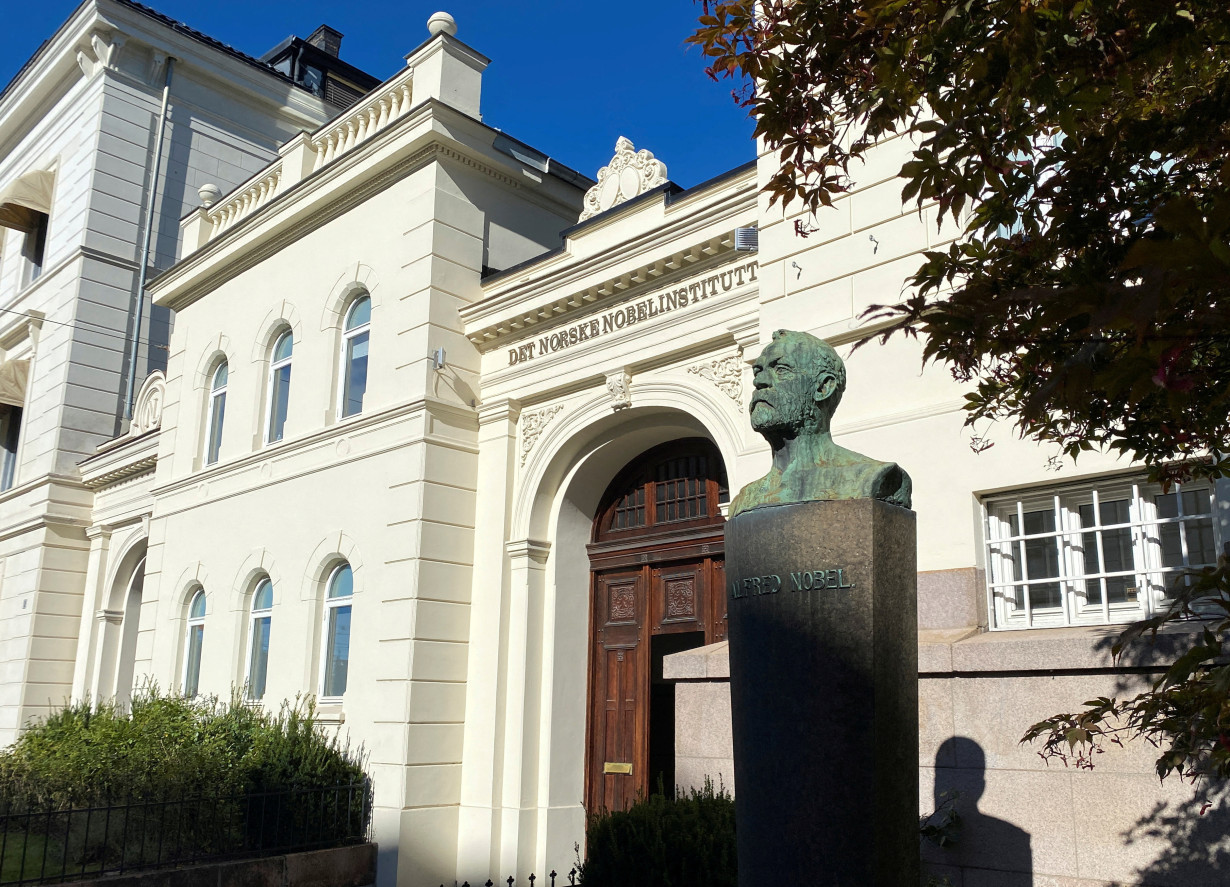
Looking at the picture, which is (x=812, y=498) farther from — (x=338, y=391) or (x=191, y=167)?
(x=191, y=167)

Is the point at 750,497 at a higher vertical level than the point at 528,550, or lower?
lower

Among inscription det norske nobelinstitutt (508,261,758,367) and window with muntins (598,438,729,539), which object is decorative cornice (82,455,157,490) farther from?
window with muntins (598,438,729,539)

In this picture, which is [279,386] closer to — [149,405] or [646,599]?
[149,405]

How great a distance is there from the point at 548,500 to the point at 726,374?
3116 mm

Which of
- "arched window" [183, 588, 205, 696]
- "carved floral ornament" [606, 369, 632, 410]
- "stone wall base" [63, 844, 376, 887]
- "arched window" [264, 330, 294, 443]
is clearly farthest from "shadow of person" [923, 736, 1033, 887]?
"arched window" [183, 588, 205, 696]

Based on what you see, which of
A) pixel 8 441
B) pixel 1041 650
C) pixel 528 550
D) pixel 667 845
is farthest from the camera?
pixel 8 441

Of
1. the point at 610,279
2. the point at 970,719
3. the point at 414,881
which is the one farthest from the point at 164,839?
the point at 970,719

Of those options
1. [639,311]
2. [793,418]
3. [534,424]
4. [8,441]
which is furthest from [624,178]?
[8,441]

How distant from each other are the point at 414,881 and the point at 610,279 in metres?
7.06

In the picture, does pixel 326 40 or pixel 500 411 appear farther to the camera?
pixel 326 40

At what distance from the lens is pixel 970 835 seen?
7.04m

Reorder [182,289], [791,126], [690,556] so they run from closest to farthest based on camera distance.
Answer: [791,126]
[690,556]
[182,289]

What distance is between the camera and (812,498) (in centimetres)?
448

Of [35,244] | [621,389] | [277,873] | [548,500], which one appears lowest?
[277,873]
